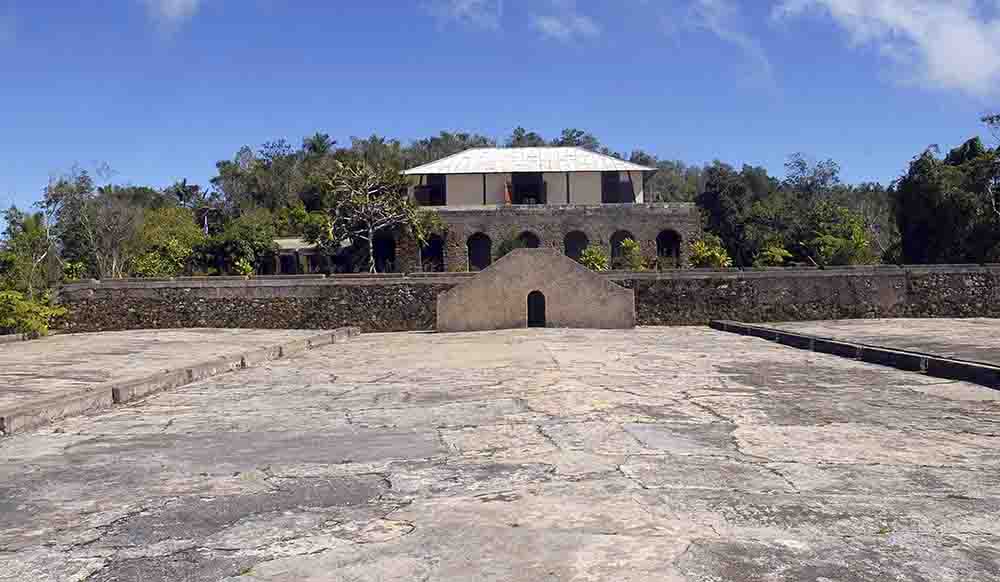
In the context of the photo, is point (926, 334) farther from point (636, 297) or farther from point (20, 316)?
point (20, 316)

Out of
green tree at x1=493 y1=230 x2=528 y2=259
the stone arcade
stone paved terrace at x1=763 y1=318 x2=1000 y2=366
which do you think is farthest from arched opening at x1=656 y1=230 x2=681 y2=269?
stone paved terrace at x1=763 y1=318 x2=1000 y2=366

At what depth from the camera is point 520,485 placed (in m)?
5.41

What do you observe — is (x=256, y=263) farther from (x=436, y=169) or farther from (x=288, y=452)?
(x=288, y=452)

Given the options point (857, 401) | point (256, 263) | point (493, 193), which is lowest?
point (857, 401)

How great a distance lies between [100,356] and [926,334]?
15.7m

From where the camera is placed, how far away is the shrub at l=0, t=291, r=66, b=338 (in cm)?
2127

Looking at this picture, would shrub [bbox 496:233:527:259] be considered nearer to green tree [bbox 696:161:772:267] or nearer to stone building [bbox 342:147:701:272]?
stone building [bbox 342:147:701:272]

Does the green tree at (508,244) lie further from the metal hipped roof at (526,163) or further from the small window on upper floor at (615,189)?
the small window on upper floor at (615,189)

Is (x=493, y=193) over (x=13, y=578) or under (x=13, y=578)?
over

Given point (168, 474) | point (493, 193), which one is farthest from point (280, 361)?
point (493, 193)

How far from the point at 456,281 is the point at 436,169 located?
16.7 metres

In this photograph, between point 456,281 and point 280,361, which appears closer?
point 280,361

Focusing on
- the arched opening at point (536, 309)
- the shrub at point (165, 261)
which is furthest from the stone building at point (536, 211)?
the arched opening at point (536, 309)

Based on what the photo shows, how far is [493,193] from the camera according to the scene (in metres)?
40.0
